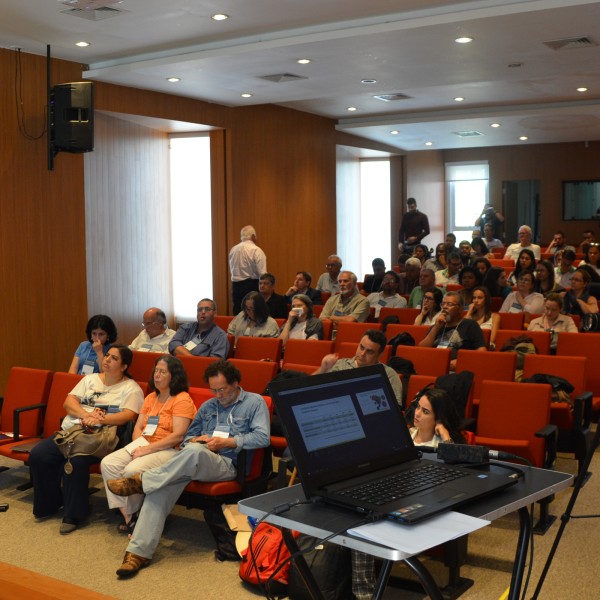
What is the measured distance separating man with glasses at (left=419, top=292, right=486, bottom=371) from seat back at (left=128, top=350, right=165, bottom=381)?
214cm

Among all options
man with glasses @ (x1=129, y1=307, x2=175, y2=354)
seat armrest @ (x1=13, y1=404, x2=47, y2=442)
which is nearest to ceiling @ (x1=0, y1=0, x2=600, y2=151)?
man with glasses @ (x1=129, y1=307, x2=175, y2=354)

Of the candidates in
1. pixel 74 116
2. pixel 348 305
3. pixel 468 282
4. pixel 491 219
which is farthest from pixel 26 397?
pixel 491 219

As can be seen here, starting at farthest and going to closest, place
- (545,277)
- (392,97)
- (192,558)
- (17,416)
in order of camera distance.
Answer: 1. (392,97)
2. (545,277)
3. (17,416)
4. (192,558)

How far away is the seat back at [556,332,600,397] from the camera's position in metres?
6.34

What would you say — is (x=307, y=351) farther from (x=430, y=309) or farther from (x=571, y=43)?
(x=571, y=43)

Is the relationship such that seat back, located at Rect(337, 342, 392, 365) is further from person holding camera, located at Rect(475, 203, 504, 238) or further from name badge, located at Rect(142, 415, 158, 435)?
person holding camera, located at Rect(475, 203, 504, 238)

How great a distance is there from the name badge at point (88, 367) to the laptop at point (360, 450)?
14.3ft

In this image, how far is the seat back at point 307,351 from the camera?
6.79 meters

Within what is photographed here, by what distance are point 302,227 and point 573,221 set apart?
8.05 m

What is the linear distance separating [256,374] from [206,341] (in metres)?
1.32

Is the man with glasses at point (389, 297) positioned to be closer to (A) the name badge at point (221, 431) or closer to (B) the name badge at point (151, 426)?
(B) the name badge at point (151, 426)

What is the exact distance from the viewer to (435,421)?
430 cm


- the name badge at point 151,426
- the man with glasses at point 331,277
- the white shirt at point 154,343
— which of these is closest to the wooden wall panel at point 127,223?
the man with glasses at point 331,277

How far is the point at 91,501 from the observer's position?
5387 millimetres
